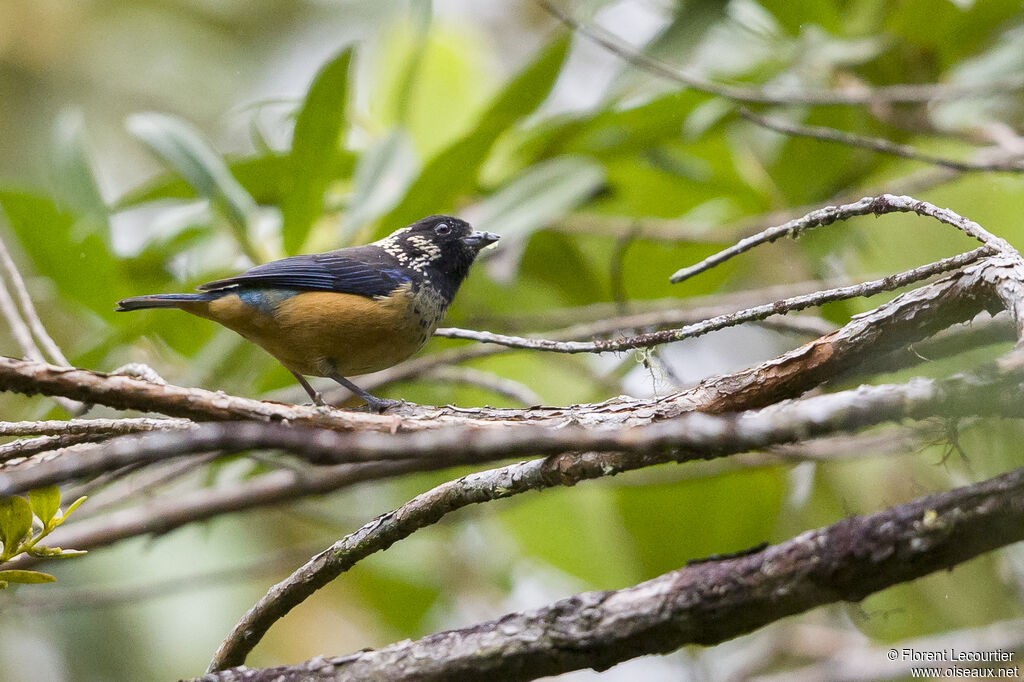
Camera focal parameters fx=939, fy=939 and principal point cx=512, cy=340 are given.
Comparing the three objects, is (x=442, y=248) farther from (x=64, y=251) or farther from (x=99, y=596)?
(x=99, y=596)

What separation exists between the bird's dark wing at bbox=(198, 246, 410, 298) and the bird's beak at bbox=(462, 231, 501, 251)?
1.51ft

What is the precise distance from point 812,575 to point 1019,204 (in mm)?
4699

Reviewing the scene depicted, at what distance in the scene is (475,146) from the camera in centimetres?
533

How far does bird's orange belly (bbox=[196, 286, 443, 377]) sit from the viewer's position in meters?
4.55

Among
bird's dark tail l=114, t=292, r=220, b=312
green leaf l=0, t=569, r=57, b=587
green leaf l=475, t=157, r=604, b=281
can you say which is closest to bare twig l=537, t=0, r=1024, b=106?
green leaf l=475, t=157, r=604, b=281

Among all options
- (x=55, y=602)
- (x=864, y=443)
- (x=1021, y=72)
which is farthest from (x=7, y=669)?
(x=1021, y=72)

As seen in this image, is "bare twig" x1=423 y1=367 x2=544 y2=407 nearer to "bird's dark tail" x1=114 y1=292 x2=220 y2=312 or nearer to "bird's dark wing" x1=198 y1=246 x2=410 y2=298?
"bird's dark wing" x1=198 y1=246 x2=410 y2=298

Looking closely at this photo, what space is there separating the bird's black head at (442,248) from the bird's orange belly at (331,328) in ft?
1.79

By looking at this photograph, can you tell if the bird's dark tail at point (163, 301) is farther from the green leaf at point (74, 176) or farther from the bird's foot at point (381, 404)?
the green leaf at point (74, 176)

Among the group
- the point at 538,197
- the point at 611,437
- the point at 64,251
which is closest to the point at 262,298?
the point at 64,251

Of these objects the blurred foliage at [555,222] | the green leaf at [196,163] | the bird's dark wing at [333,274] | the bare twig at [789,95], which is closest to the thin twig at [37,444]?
the bird's dark wing at [333,274]

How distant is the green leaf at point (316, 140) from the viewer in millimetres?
5064

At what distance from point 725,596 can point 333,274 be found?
11.6 feet

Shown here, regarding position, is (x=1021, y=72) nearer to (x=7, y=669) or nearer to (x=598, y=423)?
(x=598, y=423)
